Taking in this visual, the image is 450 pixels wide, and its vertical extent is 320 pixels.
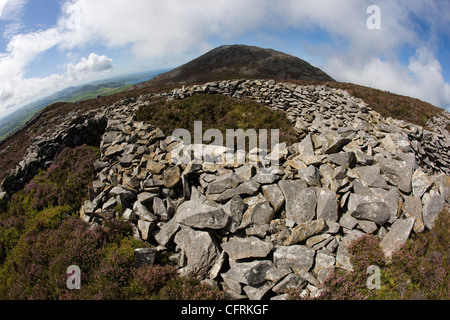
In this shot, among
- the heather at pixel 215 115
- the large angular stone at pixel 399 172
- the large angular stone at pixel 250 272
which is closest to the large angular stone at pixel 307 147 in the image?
the heather at pixel 215 115

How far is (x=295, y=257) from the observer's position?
6691mm

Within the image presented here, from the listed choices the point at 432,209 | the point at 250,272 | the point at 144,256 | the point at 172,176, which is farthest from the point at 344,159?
the point at 144,256

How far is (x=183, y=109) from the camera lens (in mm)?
16234

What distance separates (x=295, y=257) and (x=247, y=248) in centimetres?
157

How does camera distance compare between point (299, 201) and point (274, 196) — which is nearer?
point (299, 201)

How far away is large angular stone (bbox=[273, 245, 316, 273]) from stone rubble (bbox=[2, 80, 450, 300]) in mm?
30

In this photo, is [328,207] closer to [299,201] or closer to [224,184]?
[299,201]

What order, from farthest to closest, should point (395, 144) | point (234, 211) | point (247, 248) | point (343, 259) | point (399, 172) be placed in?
1. point (395, 144)
2. point (399, 172)
3. point (234, 211)
4. point (247, 248)
5. point (343, 259)

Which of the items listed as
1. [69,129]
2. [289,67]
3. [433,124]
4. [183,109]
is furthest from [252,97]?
[289,67]

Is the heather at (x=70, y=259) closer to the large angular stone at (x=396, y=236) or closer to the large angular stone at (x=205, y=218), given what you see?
the large angular stone at (x=205, y=218)

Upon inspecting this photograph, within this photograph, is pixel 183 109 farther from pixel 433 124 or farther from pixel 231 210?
pixel 433 124

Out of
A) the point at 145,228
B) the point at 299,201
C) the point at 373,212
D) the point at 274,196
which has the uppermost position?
the point at 274,196

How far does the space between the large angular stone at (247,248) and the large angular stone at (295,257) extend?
1.26 feet
